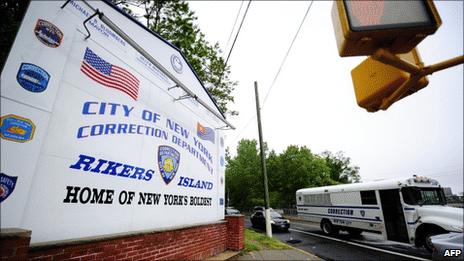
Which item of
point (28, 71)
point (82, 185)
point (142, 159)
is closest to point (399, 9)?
point (28, 71)

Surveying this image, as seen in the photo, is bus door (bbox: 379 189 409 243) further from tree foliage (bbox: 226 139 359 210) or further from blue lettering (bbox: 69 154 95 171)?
tree foliage (bbox: 226 139 359 210)

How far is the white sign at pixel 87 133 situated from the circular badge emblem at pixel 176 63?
395 millimetres

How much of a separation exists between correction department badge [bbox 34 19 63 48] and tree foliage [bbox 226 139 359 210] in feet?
110

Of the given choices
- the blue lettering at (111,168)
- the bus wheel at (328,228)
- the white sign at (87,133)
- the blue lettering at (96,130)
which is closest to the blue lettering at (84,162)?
the white sign at (87,133)

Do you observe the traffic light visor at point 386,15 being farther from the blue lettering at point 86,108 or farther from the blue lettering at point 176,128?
the blue lettering at point 176,128

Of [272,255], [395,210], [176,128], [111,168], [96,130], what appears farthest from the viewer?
[395,210]

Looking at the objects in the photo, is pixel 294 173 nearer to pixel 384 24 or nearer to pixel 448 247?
pixel 448 247

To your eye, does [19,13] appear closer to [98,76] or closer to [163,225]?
[98,76]

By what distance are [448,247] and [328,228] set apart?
10546 millimetres

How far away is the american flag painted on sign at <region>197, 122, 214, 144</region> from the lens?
727cm

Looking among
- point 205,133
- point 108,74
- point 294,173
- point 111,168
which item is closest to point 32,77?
point 108,74

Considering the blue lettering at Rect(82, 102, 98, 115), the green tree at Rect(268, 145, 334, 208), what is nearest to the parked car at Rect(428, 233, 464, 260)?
the blue lettering at Rect(82, 102, 98, 115)

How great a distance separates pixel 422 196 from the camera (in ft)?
30.9

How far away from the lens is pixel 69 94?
357cm
